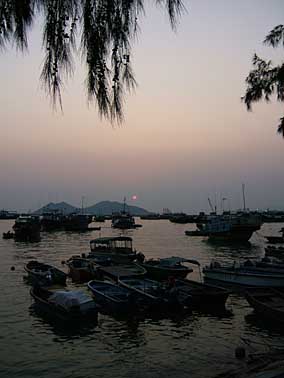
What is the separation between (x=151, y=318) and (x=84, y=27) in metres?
19.6

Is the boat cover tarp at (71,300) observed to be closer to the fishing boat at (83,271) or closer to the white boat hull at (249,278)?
the fishing boat at (83,271)

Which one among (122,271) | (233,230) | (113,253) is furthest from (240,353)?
(233,230)

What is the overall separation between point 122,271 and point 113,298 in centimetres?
930

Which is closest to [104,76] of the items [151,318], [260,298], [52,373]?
[52,373]

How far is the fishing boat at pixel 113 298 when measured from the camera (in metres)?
22.0

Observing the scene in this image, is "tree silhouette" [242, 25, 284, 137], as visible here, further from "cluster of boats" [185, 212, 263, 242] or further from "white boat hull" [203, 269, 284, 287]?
"cluster of boats" [185, 212, 263, 242]

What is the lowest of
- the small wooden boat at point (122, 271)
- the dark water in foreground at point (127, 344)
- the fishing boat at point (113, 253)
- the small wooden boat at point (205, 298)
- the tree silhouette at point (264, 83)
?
the dark water in foreground at point (127, 344)

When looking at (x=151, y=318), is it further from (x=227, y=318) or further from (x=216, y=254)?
(x=216, y=254)

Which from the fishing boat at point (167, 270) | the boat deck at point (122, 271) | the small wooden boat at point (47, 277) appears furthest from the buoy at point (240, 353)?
the fishing boat at point (167, 270)

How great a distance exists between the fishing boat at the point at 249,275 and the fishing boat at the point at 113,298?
8.67m

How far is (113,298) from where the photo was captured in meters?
22.9

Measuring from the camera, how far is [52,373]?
49.6 feet

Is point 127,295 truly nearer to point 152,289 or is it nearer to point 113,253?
point 152,289

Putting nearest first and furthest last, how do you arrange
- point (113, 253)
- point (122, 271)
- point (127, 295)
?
1. point (127, 295)
2. point (122, 271)
3. point (113, 253)
